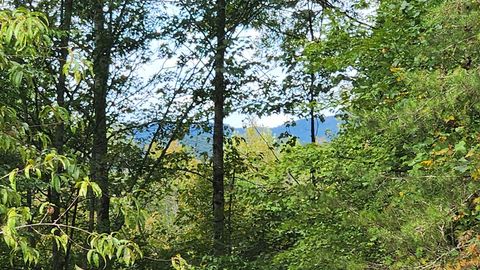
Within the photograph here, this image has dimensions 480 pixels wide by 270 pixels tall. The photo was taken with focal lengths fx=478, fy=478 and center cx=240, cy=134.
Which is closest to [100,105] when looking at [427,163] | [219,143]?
[219,143]

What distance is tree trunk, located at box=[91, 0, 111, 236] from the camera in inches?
218

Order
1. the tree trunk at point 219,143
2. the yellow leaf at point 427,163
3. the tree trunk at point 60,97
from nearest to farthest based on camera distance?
the yellow leaf at point 427,163, the tree trunk at point 60,97, the tree trunk at point 219,143

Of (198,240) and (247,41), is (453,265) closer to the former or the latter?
(247,41)

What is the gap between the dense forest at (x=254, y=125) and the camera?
81.4 inches

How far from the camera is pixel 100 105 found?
5.95 metres

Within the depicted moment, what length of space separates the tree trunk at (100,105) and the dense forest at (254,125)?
0.02 meters

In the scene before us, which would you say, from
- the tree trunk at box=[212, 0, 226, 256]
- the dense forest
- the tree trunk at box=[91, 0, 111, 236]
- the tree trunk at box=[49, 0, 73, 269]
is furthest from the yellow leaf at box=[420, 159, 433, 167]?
the tree trunk at box=[49, 0, 73, 269]

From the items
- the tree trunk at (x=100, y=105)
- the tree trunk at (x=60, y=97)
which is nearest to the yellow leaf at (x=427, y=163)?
the tree trunk at (x=100, y=105)

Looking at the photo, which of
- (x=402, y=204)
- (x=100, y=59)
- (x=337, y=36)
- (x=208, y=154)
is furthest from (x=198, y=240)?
(x=402, y=204)

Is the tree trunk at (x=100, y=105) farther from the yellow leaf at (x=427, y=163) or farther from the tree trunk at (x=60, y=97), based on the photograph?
the yellow leaf at (x=427, y=163)

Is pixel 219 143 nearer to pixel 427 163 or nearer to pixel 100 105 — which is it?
pixel 100 105

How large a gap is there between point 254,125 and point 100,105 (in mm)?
2043

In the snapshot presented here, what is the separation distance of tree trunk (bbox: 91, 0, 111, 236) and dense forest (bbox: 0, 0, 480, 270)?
24 millimetres

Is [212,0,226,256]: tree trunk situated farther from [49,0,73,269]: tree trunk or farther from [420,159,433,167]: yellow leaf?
[420,159,433,167]: yellow leaf
